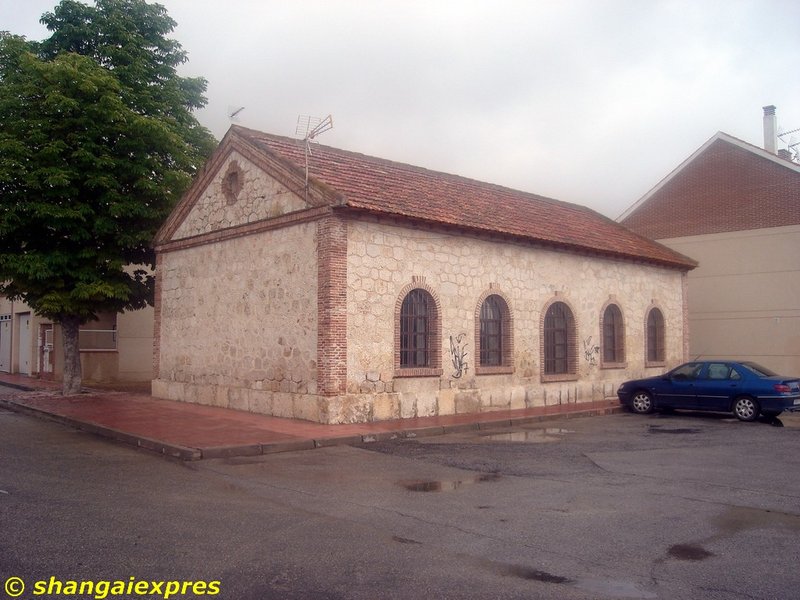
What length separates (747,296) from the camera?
26047 millimetres

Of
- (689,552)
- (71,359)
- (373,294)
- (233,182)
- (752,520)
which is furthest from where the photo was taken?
(71,359)

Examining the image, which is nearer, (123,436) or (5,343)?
(123,436)

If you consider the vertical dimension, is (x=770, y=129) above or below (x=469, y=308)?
above

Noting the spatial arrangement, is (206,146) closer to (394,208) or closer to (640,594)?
(394,208)

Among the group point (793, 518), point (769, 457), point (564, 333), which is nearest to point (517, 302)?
point (564, 333)

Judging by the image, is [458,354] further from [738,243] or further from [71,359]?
Result: [738,243]

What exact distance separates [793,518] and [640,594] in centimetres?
324

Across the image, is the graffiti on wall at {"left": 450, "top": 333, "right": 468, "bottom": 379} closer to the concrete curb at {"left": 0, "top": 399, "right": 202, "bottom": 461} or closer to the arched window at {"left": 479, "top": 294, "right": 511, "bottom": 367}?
the arched window at {"left": 479, "top": 294, "right": 511, "bottom": 367}

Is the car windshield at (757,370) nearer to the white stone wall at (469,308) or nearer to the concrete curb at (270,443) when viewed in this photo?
the concrete curb at (270,443)

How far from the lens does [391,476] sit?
31.4ft

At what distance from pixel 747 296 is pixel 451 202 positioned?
13.8 metres

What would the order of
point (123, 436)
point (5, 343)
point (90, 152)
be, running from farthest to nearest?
point (5, 343) < point (90, 152) < point (123, 436)

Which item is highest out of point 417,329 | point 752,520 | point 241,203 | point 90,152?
point 90,152

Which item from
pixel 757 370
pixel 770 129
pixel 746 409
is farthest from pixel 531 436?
pixel 770 129
